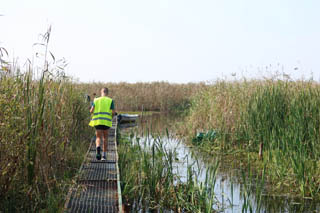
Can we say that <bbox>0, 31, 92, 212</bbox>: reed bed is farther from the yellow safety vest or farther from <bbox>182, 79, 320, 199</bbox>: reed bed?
<bbox>182, 79, 320, 199</bbox>: reed bed

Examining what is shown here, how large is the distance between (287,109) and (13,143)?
7.19 metres

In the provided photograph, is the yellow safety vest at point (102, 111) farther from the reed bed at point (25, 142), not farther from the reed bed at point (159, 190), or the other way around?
→ the reed bed at point (25, 142)

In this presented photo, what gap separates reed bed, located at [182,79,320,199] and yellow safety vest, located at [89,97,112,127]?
101 inches

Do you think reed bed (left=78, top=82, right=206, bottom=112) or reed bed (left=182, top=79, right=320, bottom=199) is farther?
reed bed (left=78, top=82, right=206, bottom=112)

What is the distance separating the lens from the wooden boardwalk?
519cm

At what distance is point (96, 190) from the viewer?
599 cm

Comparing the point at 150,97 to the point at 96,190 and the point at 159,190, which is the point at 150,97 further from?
the point at 96,190

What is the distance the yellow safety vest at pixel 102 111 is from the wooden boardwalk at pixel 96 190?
0.81 m

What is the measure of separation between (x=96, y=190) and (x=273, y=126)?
5339mm

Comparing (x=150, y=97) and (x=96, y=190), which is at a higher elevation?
(x=150, y=97)

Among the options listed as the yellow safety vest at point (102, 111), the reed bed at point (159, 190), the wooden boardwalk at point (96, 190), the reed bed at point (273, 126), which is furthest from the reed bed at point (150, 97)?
the reed bed at point (159, 190)

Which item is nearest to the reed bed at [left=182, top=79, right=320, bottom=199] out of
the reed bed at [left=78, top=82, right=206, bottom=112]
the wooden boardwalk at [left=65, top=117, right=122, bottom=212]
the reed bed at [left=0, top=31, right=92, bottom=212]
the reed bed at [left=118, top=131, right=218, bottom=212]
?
the reed bed at [left=118, top=131, right=218, bottom=212]

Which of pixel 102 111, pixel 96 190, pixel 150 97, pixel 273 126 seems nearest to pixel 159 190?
pixel 96 190

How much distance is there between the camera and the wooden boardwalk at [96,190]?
5.19m
